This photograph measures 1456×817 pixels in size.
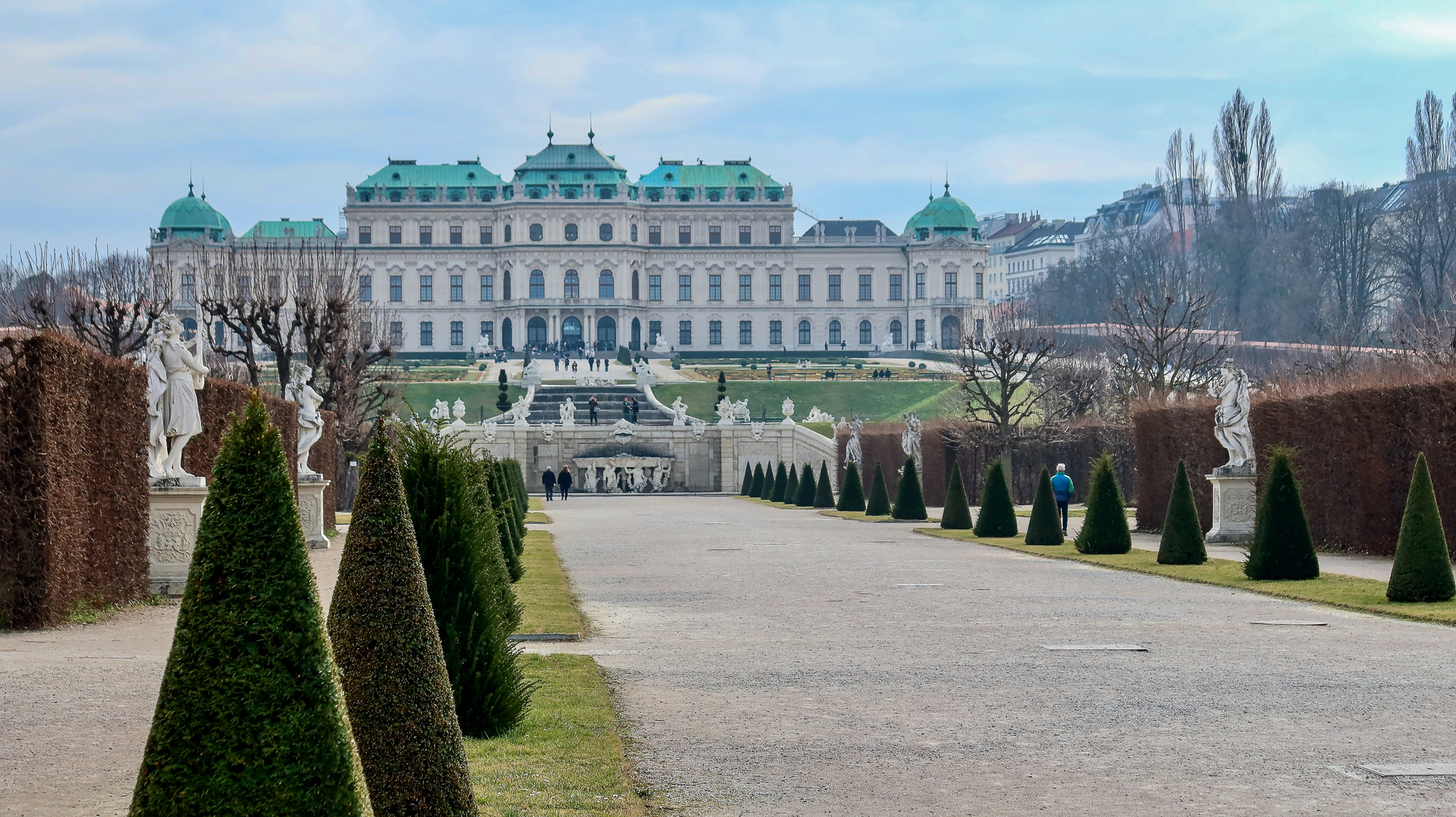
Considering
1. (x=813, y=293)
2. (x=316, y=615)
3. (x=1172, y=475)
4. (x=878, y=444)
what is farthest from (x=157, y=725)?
(x=813, y=293)

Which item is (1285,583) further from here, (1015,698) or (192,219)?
(192,219)

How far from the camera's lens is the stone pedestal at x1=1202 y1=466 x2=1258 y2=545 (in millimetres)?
20328

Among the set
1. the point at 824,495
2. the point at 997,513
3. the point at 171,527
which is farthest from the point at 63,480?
the point at 824,495

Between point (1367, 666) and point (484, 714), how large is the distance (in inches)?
202

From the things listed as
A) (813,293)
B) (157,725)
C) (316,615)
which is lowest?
(157,725)

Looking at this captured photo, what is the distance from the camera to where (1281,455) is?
556 inches

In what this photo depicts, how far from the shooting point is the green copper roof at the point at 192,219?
97688 millimetres

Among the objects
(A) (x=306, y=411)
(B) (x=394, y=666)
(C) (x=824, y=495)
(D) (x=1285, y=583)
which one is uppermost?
(A) (x=306, y=411)

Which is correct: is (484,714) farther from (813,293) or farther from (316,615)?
(813,293)

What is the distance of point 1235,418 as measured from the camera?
795 inches

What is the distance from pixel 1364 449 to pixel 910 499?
1077 cm

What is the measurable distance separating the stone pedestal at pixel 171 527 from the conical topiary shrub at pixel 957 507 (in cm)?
1352

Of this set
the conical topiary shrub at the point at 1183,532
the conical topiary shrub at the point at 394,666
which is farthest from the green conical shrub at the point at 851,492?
the conical topiary shrub at the point at 394,666

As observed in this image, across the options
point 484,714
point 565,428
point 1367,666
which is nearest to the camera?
point 484,714
